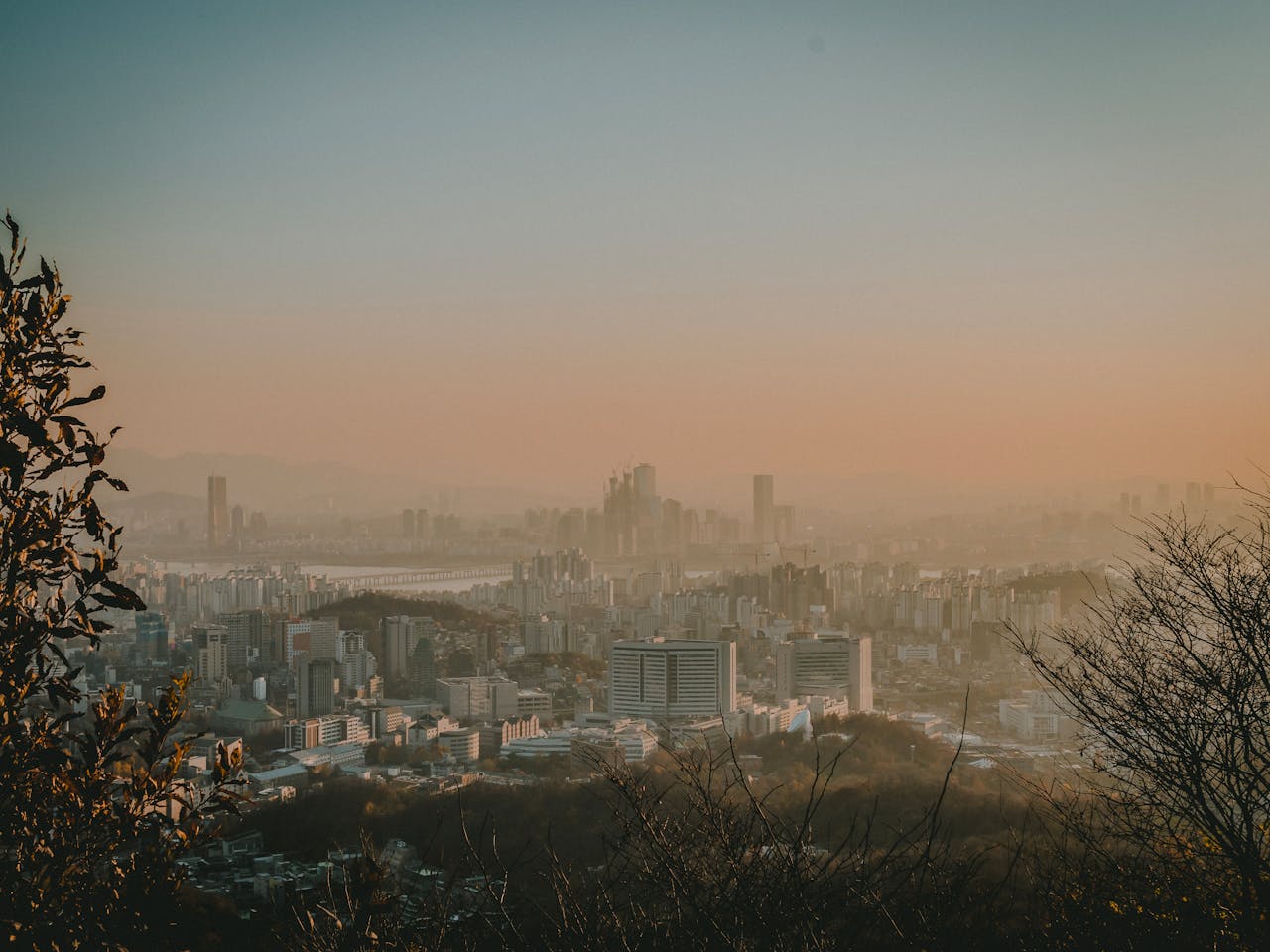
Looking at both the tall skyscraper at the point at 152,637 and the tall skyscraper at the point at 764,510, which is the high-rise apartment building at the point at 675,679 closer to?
the tall skyscraper at the point at 152,637

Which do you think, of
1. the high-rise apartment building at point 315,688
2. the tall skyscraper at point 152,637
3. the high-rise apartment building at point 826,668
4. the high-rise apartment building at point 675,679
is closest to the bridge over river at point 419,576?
the tall skyscraper at point 152,637

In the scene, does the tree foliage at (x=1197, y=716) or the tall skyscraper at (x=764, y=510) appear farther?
the tall skyscraper at (x=764, y=510)

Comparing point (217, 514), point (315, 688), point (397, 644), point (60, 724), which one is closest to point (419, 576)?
point (217, 514)

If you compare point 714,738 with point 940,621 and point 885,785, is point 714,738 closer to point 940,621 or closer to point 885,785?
point 885,785

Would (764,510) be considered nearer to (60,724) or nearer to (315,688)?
(315,688)

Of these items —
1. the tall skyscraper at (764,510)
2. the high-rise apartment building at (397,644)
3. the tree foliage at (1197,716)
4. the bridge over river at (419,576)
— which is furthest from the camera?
the bridge over river at (419,576)
